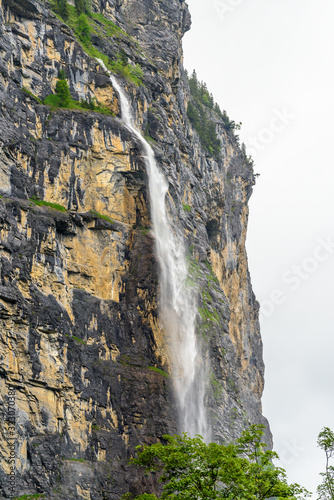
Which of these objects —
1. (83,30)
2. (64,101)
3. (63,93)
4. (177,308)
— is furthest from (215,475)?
(83,30)

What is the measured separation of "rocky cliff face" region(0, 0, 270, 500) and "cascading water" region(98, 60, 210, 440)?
173 centimetres

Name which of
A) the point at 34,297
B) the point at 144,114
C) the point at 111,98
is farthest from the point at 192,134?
the point at 34,297

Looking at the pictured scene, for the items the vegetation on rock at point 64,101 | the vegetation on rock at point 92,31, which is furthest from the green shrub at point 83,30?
the vegetation on rock at point 64,101

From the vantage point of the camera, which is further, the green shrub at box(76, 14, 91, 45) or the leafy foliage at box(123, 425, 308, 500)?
the green shrub at box(76, 14, 91, 45)

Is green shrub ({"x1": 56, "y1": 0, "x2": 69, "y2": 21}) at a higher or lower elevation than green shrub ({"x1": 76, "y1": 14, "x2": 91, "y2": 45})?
higher

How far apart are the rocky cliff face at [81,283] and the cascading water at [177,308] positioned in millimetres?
1735

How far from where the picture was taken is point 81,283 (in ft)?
188

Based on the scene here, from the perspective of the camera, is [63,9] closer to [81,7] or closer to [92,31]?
[92,31]

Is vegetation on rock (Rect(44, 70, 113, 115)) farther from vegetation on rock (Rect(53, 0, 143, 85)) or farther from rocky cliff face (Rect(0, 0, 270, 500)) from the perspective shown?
vegetation on rock (Rect(53, 0, 143, 85))

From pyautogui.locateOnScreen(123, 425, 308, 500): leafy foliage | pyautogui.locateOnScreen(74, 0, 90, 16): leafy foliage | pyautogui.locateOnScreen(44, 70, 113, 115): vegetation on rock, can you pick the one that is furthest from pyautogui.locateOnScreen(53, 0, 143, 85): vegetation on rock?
pyautogui.locateOnScreen(123, 425, 308, 500): leafy foliage

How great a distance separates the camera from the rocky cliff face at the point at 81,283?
4753 centimetres

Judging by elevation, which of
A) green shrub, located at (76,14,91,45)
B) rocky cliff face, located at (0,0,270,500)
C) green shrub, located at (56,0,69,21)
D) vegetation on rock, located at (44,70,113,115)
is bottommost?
rocky cliff face, located at (0,0,270,500)

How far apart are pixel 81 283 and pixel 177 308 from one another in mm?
12816

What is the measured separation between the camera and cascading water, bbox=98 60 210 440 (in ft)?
202
